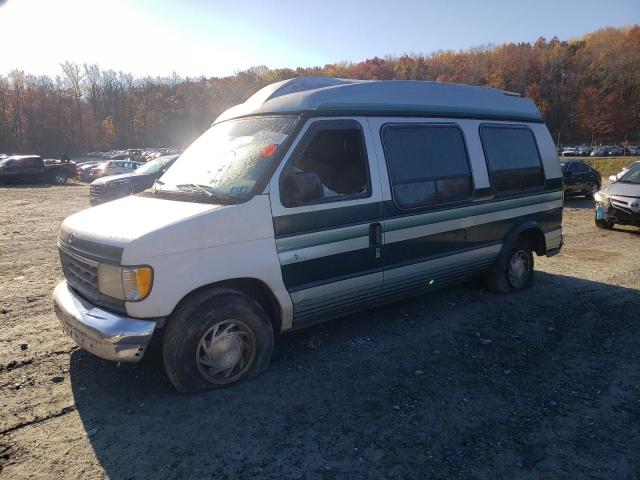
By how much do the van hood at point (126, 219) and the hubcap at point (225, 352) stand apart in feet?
2.95

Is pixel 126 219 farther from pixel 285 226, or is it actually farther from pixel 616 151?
pixel 616 151

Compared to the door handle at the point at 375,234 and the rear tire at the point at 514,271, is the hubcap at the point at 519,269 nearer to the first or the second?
the rear tire at the point at 514,271

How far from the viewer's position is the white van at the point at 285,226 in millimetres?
3375

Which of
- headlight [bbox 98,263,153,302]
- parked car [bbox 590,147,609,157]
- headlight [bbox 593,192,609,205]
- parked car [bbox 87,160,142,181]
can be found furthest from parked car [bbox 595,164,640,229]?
parked car [bbox 590,147,609,157]

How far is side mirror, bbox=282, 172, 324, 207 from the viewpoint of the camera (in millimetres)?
3721

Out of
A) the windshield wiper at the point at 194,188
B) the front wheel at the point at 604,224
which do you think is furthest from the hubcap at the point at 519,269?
the front wheel at the point at 604,224

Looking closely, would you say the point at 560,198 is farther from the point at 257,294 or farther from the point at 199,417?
the point at 199,417

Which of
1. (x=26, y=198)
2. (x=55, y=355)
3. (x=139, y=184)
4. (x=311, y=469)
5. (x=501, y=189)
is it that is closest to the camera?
(x=311, y=469)

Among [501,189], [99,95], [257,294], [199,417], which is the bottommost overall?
[199,417]

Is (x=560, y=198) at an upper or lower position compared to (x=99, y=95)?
lower

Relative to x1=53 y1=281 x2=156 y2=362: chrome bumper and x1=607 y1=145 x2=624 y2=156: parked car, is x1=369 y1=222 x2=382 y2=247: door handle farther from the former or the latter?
x1=607 y1=145 x2=624 y2=156: parked car

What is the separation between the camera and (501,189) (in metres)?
5.69

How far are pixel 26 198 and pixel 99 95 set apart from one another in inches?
3718

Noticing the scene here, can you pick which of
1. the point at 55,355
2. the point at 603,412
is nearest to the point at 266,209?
the point at 55,355
